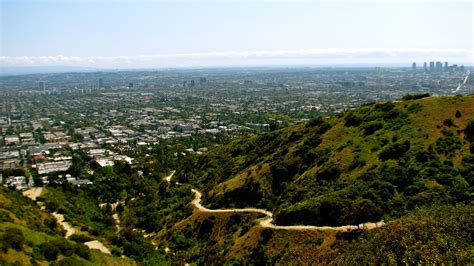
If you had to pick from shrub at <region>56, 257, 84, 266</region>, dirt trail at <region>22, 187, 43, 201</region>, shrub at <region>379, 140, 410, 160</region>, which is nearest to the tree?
shrub at <region>379, 140, 410, 160</region>

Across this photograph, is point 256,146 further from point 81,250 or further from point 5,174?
point 5,174

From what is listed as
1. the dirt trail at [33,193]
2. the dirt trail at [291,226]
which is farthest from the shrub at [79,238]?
the dirt trail at [33,193]

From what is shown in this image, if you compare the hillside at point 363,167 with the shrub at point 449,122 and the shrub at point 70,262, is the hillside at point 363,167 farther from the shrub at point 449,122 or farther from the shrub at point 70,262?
the shrub at point 70,262

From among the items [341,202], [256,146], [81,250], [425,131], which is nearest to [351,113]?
[425,131]

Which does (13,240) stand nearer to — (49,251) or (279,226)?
(49,251)

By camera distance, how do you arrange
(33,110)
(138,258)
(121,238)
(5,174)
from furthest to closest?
(33,110)
(5,174)
(121,238)
(138,258)

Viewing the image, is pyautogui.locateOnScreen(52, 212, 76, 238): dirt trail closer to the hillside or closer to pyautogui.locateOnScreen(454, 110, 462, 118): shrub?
the hillside

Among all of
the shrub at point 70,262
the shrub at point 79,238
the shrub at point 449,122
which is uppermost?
the shrub at point 449,122

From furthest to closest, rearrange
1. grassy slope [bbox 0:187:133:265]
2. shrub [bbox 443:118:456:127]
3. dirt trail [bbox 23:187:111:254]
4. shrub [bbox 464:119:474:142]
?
shrub [bbox 443:118:456:127] → shrub [bbox 464:119:474:142] → dirt trail [bbox 23:187:111:254] → grassy slope [bbox 0:187:133:265]
